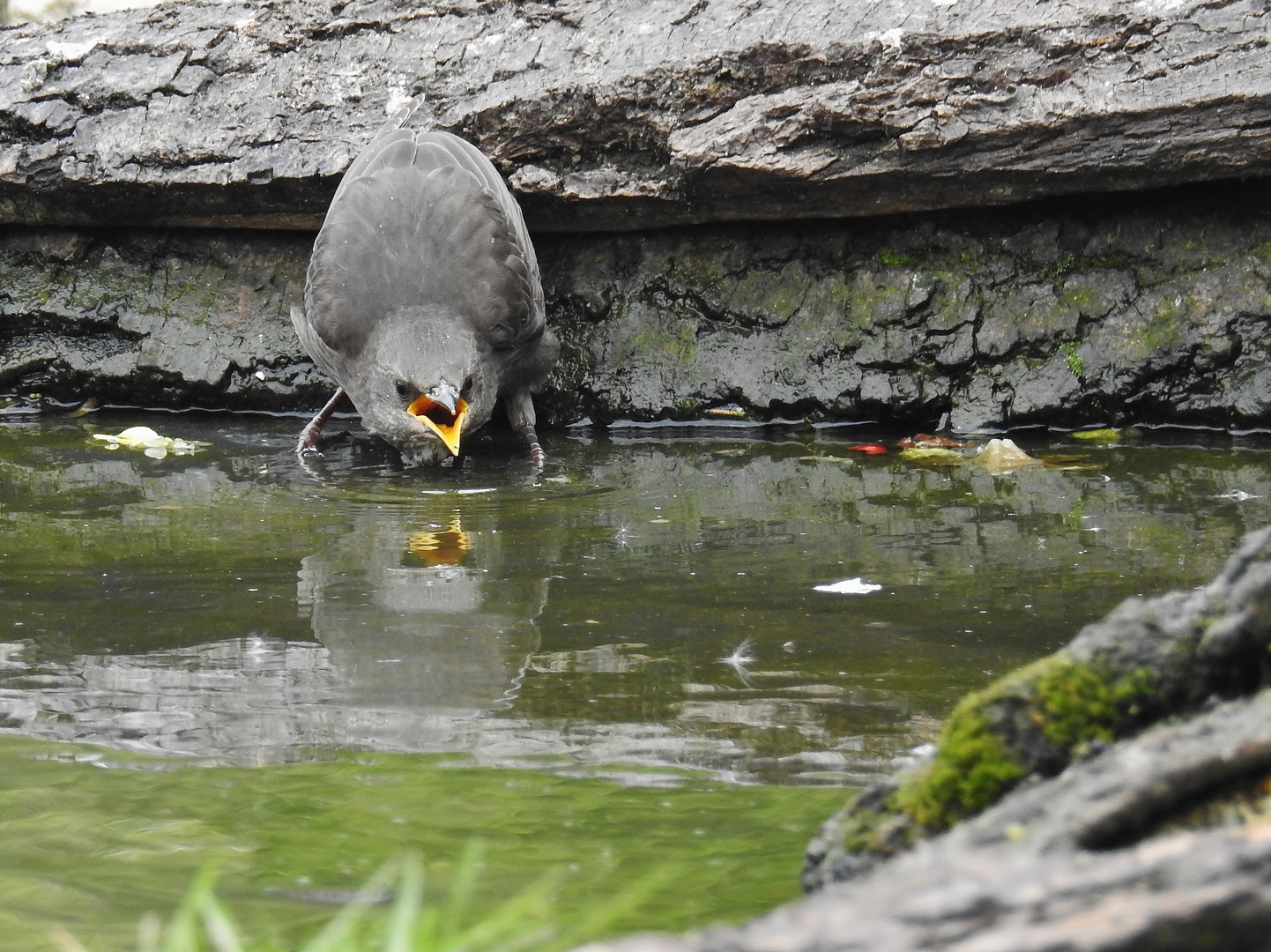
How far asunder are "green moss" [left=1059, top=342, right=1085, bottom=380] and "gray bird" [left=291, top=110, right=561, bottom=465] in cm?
252

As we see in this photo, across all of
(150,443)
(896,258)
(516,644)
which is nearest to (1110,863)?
(516,644)

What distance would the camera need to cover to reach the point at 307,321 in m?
6.60

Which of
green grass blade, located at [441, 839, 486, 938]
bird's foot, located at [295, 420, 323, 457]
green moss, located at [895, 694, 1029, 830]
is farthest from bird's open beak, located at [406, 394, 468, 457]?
green moss, located at [895, 694, 1029, 830]

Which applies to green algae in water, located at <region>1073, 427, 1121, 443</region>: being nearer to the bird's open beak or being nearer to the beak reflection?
the bird's open beak

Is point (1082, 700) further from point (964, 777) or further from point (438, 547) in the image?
point (438, 547)

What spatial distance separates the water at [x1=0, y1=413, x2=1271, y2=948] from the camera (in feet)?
7.33

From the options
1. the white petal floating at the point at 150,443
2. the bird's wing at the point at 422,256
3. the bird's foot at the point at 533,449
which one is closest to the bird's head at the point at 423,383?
the bird's wing at the point at 422,256

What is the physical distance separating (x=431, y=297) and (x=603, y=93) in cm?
142

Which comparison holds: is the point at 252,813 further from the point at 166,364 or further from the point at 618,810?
the point at 166,364

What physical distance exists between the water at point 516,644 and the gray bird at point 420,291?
1.05 feet

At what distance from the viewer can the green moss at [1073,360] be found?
6.41 meters

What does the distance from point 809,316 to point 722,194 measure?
2.51 feet

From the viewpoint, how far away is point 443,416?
610 cm

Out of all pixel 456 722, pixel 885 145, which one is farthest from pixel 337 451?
pixel 456 722
